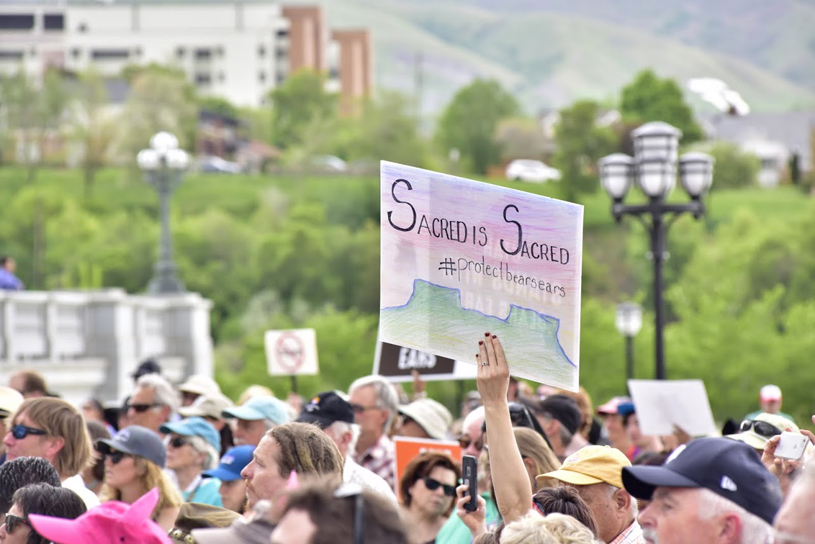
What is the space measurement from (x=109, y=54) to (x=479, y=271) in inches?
7807

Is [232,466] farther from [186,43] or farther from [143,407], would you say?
[186,43]

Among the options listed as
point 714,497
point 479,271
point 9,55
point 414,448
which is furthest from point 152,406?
point 9,55

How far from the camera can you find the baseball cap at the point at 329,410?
22.8 ft

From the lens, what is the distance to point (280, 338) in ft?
46.8

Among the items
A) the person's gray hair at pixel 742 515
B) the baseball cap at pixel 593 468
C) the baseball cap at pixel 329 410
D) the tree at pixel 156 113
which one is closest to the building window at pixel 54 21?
the tree at pixel 156 113

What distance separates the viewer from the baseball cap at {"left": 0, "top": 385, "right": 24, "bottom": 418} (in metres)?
7.72

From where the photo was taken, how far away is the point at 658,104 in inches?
5266

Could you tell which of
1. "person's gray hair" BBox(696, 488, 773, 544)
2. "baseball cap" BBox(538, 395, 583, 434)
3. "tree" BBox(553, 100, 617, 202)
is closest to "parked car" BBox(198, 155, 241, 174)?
"tree" BBox(553, 100, 617, 202)

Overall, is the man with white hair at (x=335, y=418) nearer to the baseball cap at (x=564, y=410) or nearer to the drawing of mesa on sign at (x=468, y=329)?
the baseball cap at (x=564, y=410)

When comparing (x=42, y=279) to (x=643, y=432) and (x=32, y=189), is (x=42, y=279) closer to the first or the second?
(x=32, y=189)

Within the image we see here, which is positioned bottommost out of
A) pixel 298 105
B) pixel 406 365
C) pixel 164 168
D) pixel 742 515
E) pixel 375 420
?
pixel 375 420

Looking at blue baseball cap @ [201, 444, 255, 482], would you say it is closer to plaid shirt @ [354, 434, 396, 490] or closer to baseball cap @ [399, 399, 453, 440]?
plaid shirt @ [354, 434, 396, 490]

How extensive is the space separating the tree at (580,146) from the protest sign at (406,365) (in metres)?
106

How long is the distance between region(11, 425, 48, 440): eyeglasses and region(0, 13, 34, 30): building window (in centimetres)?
19387
